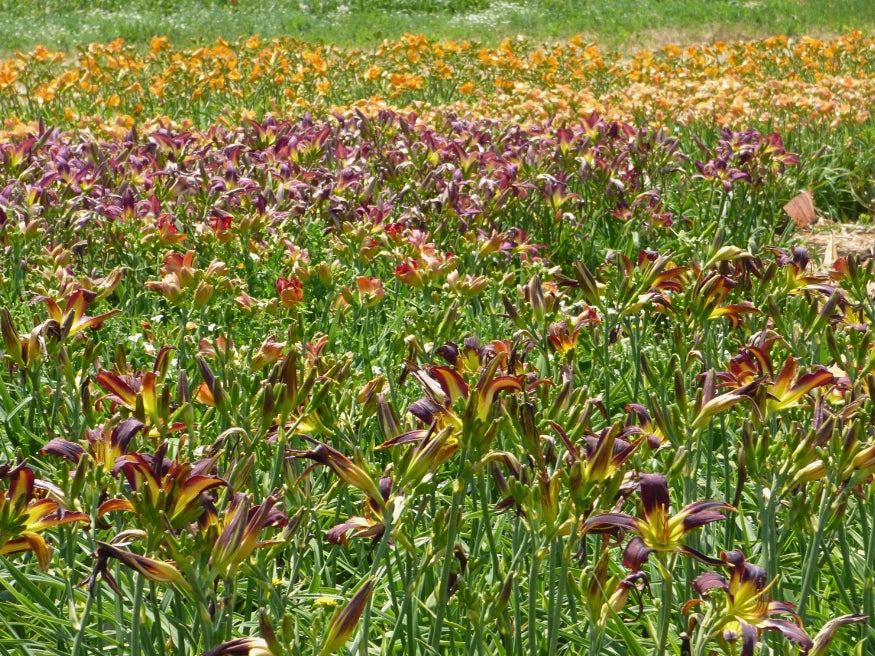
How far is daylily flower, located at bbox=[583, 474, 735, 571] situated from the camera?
4.21ft

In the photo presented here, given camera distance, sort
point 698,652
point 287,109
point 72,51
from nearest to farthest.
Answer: point 698,652, point 287,109, point 72,51

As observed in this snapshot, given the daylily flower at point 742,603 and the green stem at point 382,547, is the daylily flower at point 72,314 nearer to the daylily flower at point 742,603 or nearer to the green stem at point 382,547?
the green stem at point 382,547

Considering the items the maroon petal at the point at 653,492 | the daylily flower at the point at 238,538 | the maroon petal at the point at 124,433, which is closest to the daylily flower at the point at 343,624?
the daylily flower at the point at 238,538

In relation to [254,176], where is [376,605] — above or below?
below

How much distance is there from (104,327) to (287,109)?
4384mm

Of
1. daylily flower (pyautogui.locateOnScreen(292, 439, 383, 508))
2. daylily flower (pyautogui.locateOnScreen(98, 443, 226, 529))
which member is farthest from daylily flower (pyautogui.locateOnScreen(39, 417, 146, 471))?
daylily flower (pyautogui.locateOnScreen(292, 439, 383, 508))

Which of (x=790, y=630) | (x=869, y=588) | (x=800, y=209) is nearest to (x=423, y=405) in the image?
(x=790, y=630)

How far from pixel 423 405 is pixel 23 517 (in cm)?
62

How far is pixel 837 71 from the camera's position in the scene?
10.2 metres

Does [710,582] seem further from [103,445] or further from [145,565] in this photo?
[103,445]

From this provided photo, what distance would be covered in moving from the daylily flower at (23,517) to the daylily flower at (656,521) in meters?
0.77

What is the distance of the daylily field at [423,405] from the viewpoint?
1376mm

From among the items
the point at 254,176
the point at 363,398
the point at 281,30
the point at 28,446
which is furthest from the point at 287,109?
the point at 281,30

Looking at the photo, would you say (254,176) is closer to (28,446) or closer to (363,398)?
(28,446)
